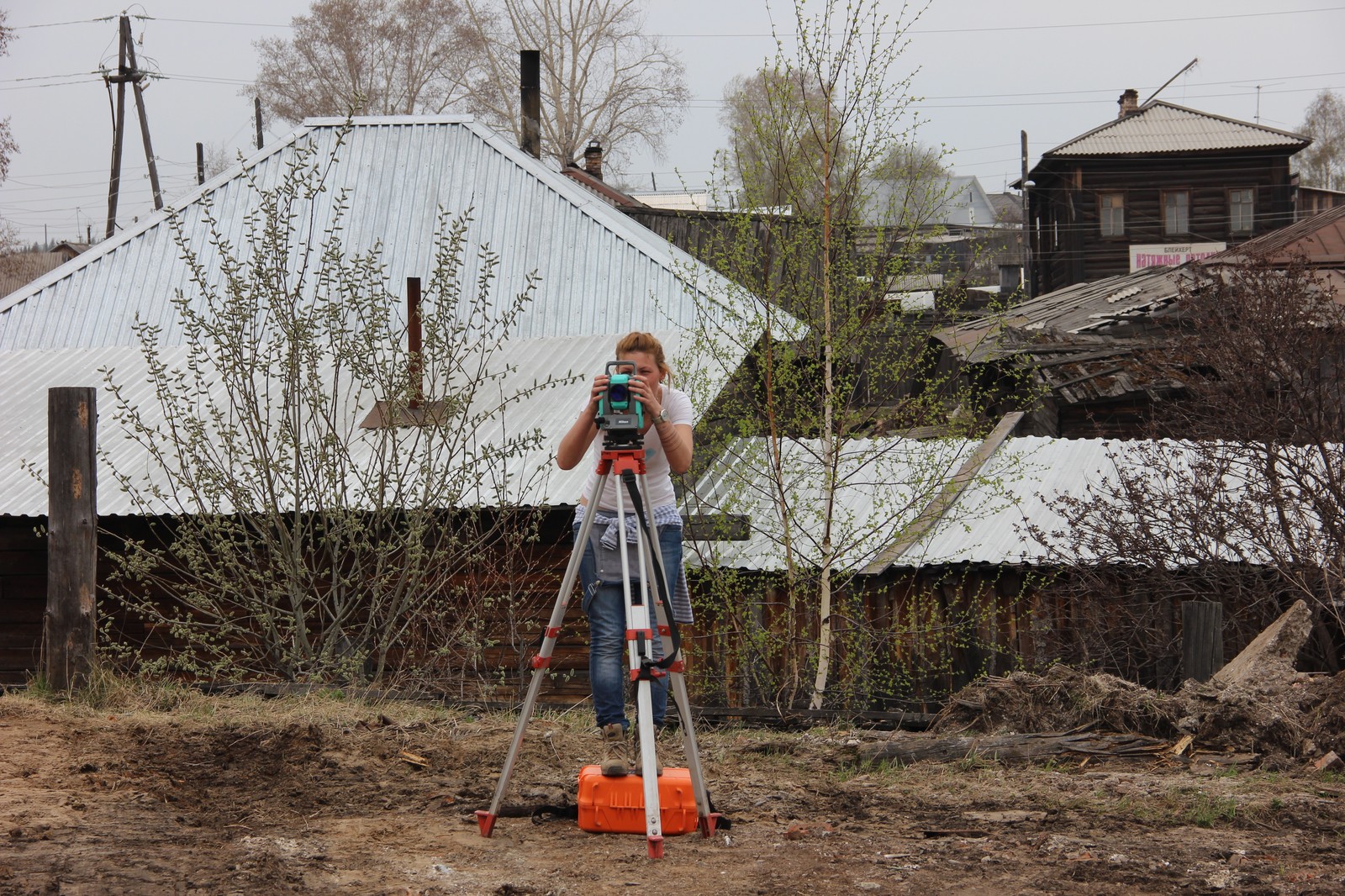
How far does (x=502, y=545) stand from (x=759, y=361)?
3.46 metres

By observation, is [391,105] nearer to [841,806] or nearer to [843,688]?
[843,688]

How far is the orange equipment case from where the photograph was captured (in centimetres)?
396

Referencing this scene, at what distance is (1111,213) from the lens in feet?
112

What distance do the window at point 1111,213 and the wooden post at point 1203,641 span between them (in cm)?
2916

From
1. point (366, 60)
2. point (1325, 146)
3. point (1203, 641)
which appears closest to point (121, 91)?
point (366, 60)

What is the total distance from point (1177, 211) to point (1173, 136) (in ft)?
6.87

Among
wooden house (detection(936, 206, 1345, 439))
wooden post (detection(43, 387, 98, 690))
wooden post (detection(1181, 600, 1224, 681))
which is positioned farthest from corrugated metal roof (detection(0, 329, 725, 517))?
wooden house (detection(936, 206, 1345, 439))

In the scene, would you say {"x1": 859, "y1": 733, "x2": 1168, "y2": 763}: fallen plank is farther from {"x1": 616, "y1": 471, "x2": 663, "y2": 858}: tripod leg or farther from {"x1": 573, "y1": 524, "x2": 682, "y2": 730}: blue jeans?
{"x1": 616, "y1": 471, "x2": 663, "y2": 858}: tripod leg

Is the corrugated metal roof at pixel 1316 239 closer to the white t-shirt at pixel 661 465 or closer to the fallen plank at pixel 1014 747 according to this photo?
the fallen plank at pixel 1014 747

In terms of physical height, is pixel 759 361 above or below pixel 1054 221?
below

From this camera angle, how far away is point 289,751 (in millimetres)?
5059

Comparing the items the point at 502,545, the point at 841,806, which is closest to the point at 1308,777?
the point at 841,806

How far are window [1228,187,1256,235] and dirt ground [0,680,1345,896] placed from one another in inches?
1273

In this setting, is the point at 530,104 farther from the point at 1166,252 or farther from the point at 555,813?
the point at 1166,252
